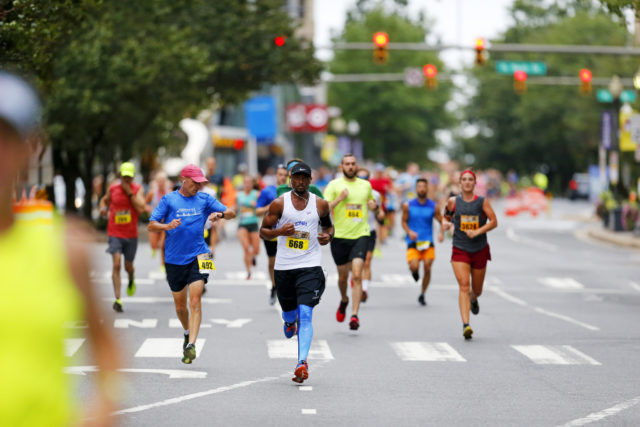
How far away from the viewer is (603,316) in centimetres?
1683

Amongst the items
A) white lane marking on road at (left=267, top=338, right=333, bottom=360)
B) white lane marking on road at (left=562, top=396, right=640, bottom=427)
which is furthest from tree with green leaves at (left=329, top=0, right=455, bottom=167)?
white lane marking on road at (left=562, top=396, right=640, bottom=427)

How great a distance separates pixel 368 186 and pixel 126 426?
7024mm

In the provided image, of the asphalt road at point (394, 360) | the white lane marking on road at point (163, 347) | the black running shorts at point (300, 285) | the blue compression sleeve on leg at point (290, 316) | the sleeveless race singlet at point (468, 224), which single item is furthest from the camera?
the sleeveless race singlet at point (468, 224)

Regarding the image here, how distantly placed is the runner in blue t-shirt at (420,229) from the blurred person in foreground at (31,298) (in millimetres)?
13938

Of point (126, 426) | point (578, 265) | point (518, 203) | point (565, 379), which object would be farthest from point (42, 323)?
point (518, 203)

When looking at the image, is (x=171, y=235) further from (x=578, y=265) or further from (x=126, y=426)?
(x=578, y=265)

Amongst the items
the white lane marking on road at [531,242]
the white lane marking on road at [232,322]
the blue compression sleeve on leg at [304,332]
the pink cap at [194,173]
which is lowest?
the white lane marking on road at [531,242]

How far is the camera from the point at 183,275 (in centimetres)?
1182

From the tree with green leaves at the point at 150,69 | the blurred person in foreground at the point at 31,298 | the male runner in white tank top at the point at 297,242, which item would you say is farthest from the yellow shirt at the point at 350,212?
the blurred person in foreground at the point at 31,298

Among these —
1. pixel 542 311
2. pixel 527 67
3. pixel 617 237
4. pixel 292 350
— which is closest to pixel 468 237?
pixel 292 350

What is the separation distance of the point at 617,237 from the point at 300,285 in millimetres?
27475

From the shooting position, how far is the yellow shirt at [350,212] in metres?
14.8

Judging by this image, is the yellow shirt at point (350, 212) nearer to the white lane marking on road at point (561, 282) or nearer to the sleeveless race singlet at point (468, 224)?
the sleeveless race singlet at point (468, 224)

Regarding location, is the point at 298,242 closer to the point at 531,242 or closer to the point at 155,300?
the point at 155,300
